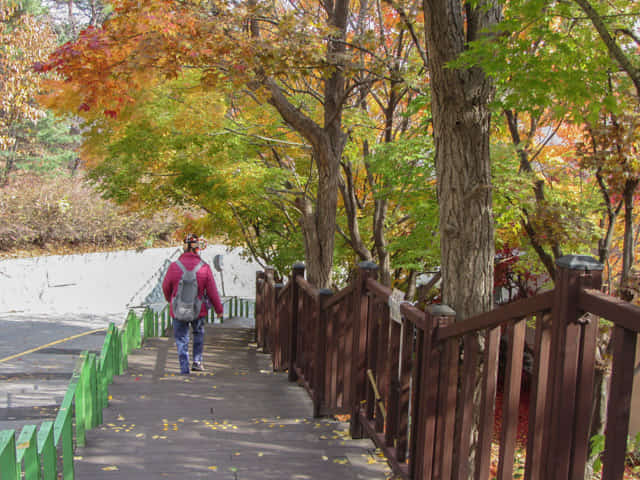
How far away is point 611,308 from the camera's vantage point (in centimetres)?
184

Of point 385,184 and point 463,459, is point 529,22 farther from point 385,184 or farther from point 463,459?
point 385,184

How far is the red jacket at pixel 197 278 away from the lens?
282 inches

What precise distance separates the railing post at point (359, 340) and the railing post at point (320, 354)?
642mm

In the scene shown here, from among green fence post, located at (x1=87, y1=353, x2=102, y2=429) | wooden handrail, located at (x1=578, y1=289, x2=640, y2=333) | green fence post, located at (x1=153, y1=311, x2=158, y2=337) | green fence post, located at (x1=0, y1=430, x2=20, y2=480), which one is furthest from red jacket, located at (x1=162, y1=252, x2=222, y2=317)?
wooden handrail, located at (x1=578, y1=289, x2=640, y2=333)

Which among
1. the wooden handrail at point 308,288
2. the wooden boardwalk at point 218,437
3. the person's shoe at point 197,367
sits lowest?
the person's shoe at point 197,367

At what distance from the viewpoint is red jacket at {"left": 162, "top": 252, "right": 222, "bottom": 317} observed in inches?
282

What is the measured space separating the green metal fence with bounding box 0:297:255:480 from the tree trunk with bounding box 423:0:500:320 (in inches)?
99.5

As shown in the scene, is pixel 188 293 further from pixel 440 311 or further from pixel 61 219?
pixel 61 219

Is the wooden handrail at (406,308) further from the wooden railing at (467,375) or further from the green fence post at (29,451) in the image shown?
the green fence post at (29,451)

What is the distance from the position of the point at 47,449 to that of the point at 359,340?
209cm

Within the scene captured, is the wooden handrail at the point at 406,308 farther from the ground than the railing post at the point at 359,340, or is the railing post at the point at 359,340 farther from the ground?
the wooden handrail at the point at 406,308

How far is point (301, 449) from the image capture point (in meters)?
4.19

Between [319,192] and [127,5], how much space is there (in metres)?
3.42

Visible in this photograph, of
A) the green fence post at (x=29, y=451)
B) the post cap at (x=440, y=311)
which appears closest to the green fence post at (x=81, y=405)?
the green fence post at (x=29, y=451)
